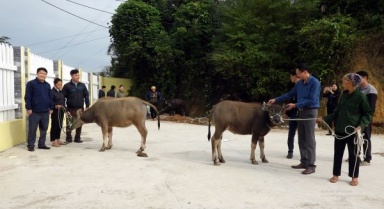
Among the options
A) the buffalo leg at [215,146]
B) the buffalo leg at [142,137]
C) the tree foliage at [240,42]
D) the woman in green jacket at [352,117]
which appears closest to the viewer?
the woman in green jacket at [352,117]

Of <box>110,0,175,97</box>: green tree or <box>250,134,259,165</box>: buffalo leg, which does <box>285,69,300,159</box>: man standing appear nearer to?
<box>250,134,259,165</box>: buffalo leg

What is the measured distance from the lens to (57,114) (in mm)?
9625

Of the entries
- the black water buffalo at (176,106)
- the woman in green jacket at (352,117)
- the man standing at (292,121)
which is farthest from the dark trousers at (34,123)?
the black water buffalo at (176,106)

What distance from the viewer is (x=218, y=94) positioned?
76.5 feet

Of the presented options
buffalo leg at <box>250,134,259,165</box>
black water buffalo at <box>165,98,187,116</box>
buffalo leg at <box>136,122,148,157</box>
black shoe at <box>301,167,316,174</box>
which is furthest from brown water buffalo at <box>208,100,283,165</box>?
black water buffalo at <box>165,98,187,116</box>

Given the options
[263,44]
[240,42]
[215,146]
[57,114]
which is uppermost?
[240,42]

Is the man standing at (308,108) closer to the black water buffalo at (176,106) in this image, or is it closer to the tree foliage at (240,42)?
the tree foliage at (240,42)

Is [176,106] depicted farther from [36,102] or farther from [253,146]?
[253,146]

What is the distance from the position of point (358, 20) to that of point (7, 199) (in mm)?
16880

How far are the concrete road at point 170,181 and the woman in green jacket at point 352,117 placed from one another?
1.09 ft

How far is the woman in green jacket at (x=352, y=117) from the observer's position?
235 inches

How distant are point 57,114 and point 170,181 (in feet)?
15.7

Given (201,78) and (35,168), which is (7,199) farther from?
(201,78)

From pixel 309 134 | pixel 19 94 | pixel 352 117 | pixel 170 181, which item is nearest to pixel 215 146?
pixel 170 181
